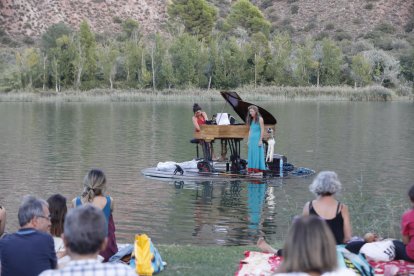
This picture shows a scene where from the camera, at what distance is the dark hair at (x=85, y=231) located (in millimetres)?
4398

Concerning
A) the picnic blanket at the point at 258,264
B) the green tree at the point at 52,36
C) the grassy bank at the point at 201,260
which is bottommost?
the grassy bank at the point at 201,260

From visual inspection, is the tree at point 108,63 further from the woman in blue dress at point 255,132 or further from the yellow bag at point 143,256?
the yellow bag at point 143,256

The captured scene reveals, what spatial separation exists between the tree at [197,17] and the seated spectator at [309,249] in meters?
87.7

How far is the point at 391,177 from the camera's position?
789 inches

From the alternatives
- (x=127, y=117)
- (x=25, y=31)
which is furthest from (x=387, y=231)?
(x=25, y=31)

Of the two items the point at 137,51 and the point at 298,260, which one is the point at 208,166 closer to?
the point at 298,260

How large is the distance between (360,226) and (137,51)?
2339 inches

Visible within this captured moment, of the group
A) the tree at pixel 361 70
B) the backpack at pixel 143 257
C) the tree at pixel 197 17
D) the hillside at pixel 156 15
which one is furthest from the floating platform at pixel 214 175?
the hillside at pixel 156 15

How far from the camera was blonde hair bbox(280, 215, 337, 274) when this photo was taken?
432cm

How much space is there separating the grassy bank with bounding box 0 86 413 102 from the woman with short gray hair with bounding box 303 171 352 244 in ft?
172

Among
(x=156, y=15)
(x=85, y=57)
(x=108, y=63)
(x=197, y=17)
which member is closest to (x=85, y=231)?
(x=108, y=63)

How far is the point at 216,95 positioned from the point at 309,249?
58.2 meters

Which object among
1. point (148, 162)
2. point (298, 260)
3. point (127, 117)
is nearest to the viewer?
point (298, 260)

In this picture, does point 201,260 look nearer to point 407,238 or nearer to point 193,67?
point 407,238
